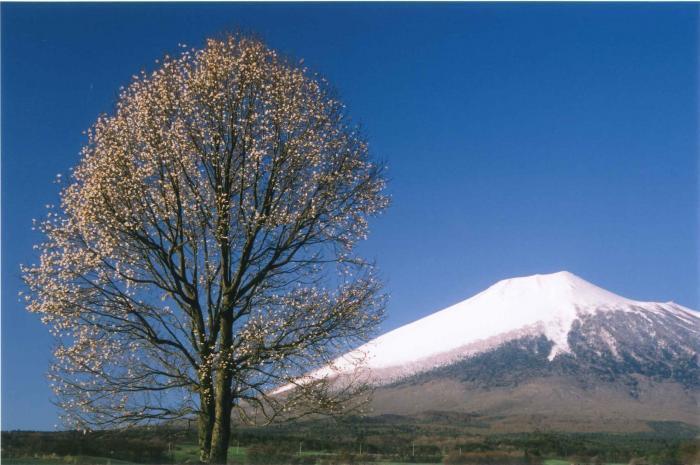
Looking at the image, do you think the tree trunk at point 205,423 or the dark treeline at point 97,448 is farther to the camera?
the dark treeline at point 97,448

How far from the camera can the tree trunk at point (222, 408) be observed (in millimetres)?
21531

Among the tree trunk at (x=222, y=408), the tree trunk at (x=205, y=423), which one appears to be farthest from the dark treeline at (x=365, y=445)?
the tree trunk at (x=222, y=408)

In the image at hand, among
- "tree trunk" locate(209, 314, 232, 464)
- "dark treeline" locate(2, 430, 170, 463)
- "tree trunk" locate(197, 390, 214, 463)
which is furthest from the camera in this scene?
"dark treeline" locate(2, 430, 170, 463)

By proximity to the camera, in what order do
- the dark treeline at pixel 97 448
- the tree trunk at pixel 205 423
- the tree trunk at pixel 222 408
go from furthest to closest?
the dark treeline at pixel 97 448
the tree trunk at pixel 205 423
the tree trunk at pixel 222 408

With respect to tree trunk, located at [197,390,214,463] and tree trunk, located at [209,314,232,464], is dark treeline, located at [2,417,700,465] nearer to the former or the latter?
tree trunk, located at [197,390,214,463]

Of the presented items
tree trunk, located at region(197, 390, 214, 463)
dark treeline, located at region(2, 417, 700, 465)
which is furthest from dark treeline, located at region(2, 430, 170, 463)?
tree trunk, located at region(197, 390, 214, 463)

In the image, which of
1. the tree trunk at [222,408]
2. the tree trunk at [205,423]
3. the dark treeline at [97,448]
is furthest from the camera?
the dark treeline at [97,448]

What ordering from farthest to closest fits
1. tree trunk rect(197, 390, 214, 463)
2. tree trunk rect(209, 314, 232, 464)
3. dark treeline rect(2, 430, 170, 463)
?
dark treeline rect(2, 430, 170, 463) → tree trunk rect(197, 390, 214, 463) → tree trunk rect(209, 314, 232, 464)

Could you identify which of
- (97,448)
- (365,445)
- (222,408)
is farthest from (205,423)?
(365,445)

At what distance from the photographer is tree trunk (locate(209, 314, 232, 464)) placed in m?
21.5

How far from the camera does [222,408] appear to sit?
71.4 feet

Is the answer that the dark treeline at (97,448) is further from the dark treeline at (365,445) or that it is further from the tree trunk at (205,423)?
the tree trunk at (205,423)

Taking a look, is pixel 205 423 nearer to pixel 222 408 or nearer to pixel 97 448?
pixel 222 408

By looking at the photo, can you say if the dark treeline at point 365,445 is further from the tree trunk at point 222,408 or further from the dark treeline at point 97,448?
the tree trunk at point 222,408
